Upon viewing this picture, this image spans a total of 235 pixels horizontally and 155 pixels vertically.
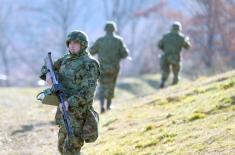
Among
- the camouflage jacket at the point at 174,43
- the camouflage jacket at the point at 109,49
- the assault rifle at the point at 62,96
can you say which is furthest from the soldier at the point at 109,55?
the assault rifle at the point at 62,96

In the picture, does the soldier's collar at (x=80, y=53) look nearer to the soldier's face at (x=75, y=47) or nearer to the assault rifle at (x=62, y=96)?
the soldier's face at (x=75, y=47)

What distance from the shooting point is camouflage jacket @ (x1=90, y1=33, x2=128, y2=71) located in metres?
19.0

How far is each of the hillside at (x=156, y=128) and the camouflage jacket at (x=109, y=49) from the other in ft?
4.18

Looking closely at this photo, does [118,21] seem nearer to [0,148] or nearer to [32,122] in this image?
[32,122]

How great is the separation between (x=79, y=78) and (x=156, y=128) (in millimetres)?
3990

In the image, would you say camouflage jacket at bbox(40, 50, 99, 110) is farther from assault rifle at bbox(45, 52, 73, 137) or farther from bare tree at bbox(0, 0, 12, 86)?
bare tree at bbox(0, 0, 12, 86)

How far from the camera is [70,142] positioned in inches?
381

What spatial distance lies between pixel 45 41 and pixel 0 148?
204 ft

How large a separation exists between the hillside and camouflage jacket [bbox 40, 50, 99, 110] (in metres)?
1.81

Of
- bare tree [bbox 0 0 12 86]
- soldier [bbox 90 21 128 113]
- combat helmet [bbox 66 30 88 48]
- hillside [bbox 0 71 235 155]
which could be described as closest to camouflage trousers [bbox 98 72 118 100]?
soldier [bbox 90 21 128 113]

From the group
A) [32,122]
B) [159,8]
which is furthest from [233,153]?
[159,8]

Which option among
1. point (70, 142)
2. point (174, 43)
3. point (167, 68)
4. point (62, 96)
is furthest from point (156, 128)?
point (167, 68)

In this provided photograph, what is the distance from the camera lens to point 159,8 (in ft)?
205

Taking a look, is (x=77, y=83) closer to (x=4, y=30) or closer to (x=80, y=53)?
(x=80, y=53)
